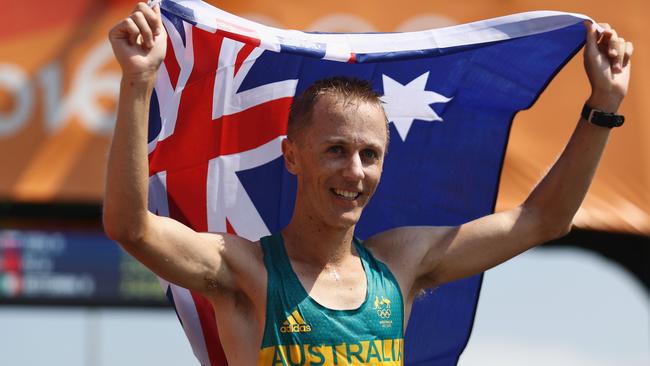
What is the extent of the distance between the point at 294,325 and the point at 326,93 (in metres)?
0.73

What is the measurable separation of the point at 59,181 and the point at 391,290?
6.53 meters

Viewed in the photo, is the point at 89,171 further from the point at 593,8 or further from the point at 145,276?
the point at 593,8

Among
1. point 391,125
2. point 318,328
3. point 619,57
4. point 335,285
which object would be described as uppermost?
point 619,57

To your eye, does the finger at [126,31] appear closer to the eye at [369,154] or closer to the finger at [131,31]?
the finger at [131,31]

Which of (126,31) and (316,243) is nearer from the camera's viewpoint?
(126,31)

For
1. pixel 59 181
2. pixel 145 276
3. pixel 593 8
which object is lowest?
pixel 145 276

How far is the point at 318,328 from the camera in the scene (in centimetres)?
449

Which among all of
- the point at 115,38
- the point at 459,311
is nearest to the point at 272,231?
the point at 459,311

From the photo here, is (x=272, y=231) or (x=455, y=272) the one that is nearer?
(x=455, y=272)

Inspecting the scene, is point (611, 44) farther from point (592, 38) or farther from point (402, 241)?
point (402, 241)

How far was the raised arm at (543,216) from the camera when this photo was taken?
4.95 metres

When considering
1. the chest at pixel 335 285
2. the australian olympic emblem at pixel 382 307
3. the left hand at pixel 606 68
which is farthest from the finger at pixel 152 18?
the left hand at pixel 606 68

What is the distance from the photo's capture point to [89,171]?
1092cm

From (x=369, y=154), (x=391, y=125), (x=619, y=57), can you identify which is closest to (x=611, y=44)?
(x=619, y=57)
